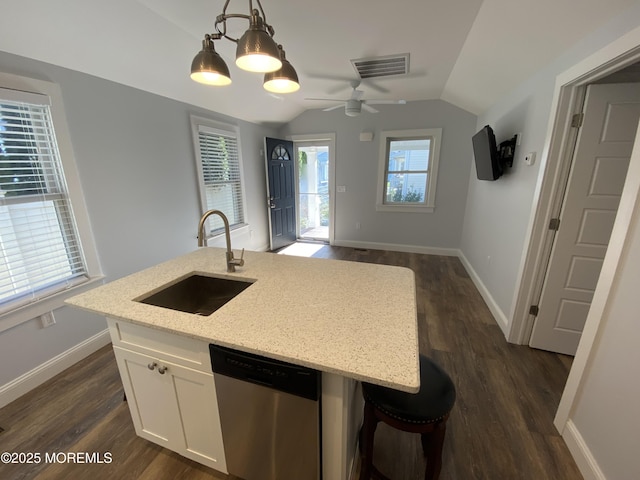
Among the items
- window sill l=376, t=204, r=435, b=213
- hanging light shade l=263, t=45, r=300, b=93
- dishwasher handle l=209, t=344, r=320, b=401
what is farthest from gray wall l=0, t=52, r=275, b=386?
window sill l=376, t=204, r=435, b=213

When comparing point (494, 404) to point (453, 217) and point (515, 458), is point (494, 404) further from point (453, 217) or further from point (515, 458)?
point (453, 217)

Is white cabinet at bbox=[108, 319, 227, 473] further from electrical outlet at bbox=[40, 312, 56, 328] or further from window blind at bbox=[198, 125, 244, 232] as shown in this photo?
window blind at bbox=[198, 125, 244, 232]

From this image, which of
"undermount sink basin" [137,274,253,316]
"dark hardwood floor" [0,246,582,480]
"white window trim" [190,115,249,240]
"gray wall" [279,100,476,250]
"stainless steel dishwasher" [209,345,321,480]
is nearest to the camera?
"stainless steel dishwasher" [209,345,321,480]

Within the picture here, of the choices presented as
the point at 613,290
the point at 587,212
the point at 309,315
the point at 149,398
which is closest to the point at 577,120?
the point at 587,212

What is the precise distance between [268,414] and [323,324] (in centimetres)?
42

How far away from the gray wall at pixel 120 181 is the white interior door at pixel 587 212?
142 inches

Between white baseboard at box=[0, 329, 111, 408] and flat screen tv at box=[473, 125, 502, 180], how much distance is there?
4.02 metres

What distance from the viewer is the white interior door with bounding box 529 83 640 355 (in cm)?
168

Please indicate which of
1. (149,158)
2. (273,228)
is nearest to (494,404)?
(149,158)

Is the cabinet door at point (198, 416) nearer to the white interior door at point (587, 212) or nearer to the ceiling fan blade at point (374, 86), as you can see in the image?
the white interior door at point (587, 212)

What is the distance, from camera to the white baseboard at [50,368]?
1.72 metres

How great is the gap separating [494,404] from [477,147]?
2.64m

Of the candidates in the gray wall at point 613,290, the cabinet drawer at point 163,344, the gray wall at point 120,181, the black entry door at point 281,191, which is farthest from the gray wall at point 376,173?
the cabinet drawer at point 163,344

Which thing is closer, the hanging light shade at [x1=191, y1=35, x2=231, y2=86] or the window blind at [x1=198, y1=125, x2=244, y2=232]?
the hanging light shade at [x1=191, y1=35, x2=231, y2=86]
